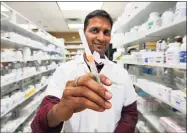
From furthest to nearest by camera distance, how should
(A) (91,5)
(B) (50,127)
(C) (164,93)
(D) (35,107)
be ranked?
1. (A) (91,5)
2. (D) (35,107)
3. (C) (164,93)
4. (B) (50,127)

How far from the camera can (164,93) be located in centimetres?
156

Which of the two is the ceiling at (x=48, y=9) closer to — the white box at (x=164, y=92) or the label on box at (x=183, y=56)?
the white box at (x=164, y=92)

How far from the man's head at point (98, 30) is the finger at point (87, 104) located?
62cm

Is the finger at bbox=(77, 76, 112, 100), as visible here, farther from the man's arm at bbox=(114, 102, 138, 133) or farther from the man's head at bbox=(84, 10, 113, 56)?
the man's arm at bbox=(114, 102, 138, 133)

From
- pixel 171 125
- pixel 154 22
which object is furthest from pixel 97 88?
pixel 154 22

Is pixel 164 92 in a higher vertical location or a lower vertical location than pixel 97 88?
lower

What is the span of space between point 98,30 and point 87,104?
709 millimetres

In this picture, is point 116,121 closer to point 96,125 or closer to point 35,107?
point 96,125

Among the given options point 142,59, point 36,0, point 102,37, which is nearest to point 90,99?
point 102,37

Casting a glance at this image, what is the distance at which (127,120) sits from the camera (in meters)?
1.12

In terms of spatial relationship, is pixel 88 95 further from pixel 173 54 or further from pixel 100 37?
pixel 173 54

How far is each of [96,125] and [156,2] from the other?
4.85 ft

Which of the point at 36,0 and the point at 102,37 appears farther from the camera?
the point at 36,0

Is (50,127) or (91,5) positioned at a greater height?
(91,5)
